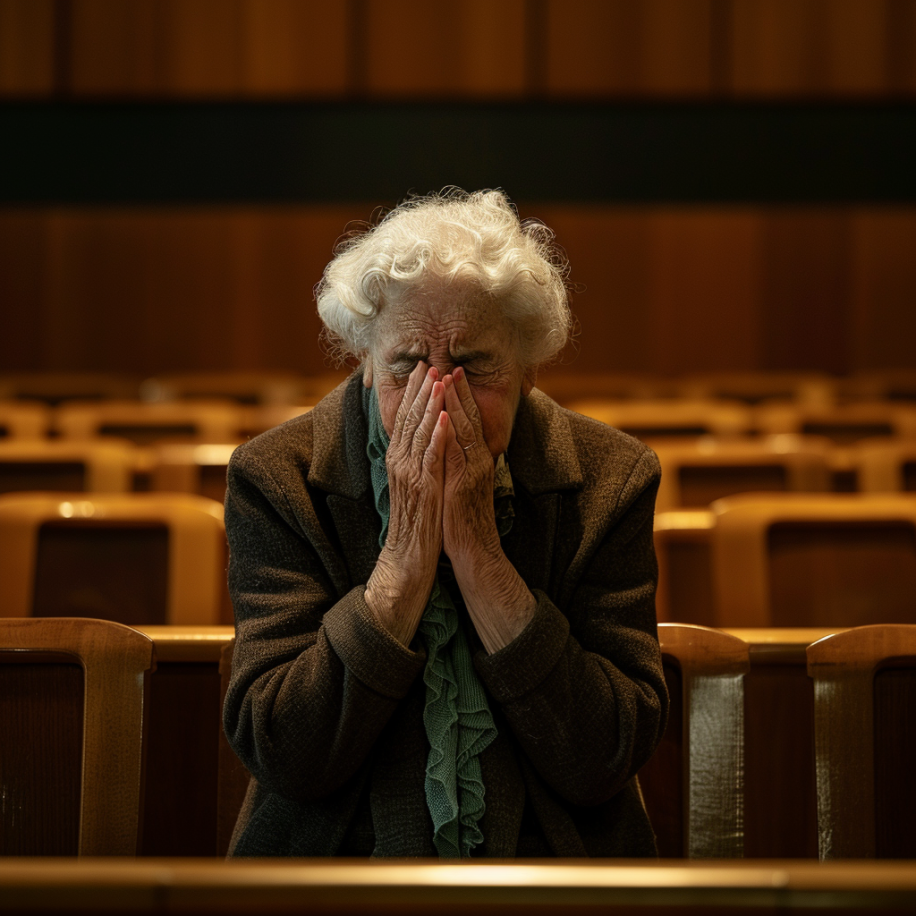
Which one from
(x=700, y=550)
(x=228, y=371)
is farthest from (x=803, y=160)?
(x=700, y=550)

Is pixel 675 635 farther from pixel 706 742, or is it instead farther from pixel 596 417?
pixel 596 417

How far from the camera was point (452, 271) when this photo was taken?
1.26 m

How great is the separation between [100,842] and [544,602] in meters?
0.59

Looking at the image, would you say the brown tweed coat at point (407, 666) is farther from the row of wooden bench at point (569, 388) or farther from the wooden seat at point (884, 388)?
the wooden seat at point (884, 388)

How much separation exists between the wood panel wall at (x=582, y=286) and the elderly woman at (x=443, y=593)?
541 cm

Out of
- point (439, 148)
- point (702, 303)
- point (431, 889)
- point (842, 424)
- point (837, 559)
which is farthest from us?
point (702, 303)

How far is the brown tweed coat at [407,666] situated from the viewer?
1.19 meters

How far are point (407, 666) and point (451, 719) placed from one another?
0.10 metres

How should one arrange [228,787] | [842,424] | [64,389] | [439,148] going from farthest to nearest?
[439,148] < [64,389] < [842,424] < [228,787]

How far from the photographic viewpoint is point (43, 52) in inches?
252

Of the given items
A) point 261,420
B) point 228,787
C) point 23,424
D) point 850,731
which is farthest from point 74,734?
point 23,424

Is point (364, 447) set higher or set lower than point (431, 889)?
higher

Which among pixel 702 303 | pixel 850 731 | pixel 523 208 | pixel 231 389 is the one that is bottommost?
pixel 850 731

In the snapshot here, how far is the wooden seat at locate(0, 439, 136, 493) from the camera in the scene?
256cm
